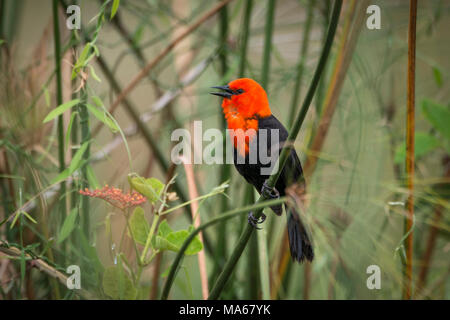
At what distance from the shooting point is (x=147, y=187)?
0.63 meters

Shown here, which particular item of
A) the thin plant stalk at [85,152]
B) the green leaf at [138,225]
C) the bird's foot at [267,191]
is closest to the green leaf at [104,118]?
the thin plant stalk at [85,152]

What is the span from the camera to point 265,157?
893 millimetres

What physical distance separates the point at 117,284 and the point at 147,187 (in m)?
0.18

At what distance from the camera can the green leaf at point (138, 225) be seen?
660 millimetres

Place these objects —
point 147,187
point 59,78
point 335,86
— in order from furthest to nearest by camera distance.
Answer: point 335,86, point 59,78, point 147,187

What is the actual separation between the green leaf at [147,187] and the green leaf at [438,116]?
59 centimetres

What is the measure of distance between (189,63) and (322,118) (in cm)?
60

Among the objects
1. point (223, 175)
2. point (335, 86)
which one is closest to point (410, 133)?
point (335, 86)

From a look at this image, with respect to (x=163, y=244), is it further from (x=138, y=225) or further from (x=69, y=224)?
(x=69, y=224)

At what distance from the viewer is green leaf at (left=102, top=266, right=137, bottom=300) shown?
679mm

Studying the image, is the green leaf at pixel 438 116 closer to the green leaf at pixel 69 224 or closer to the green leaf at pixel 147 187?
the green leaf at pixel 147 187
